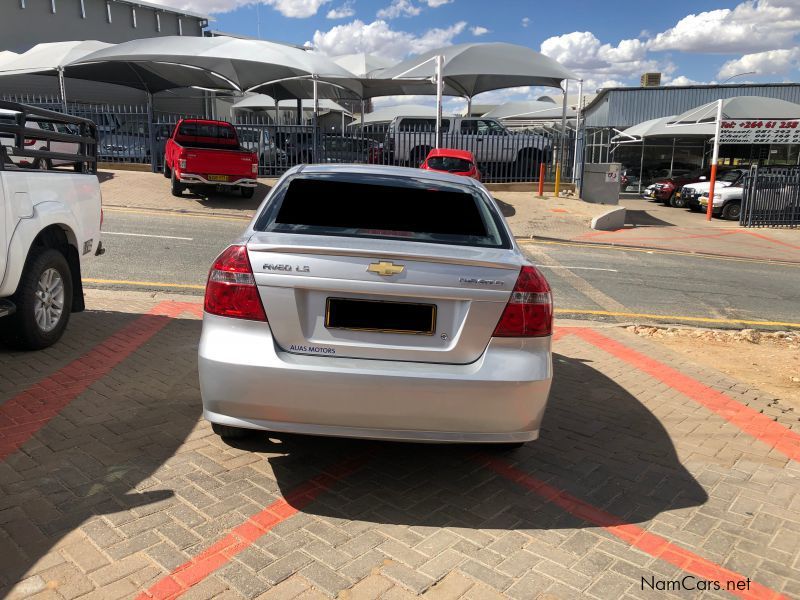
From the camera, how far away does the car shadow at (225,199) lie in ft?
54.6

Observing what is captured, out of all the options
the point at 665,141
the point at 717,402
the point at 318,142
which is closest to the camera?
the point at 717,402

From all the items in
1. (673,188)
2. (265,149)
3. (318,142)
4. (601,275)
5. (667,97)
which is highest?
(667,97)

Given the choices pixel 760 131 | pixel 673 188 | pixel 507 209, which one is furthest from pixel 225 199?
pixel 760 131

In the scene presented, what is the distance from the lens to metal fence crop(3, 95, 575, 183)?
20828 millimetres

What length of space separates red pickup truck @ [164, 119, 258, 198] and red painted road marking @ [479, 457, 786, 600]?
13.6m

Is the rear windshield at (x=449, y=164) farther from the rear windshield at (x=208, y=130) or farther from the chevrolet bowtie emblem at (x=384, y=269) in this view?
the chevrolet bowtie emblem at (x=384, y=269)

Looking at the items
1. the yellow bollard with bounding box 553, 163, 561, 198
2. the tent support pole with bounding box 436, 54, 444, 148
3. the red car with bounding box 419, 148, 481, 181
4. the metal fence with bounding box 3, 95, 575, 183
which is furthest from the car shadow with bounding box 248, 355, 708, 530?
the yellow bollard with bounding box 553, 163, 561, 198

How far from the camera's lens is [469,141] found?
21641 millimetres

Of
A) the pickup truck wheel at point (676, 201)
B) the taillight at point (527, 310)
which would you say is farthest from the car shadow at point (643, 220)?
the taillight at point (527, 310)

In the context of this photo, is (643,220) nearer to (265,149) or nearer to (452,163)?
(452,163)

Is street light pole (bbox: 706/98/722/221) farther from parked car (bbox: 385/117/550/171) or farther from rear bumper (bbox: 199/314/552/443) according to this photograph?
rear bumper (bbox: 199/314/552/443)

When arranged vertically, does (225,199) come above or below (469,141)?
below

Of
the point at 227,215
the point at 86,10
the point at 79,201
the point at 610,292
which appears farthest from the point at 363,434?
the point at 86,10

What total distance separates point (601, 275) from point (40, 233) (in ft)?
27.5
